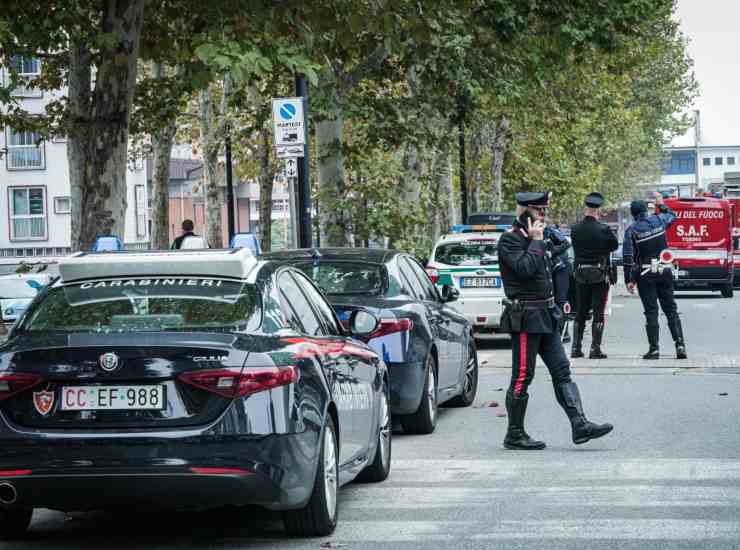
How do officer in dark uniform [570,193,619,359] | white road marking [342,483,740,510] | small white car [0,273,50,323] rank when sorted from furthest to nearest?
small white car [0,273,50,323] → officer in dark uniform [570,193,619,359] → white road marking [342,483,740,510]

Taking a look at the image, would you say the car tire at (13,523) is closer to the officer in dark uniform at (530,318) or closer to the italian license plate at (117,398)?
the italian license plate at (117,398)

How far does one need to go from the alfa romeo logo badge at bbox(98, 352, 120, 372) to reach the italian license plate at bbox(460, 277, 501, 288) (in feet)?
52.0

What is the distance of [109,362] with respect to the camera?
7.37 metres

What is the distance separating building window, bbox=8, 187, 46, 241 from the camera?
2552 inches

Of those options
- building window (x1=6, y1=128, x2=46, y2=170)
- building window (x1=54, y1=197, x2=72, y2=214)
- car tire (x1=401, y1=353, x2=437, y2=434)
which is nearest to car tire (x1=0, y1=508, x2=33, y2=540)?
car tire (x1=401, y1=353, x2=437, y2=434)

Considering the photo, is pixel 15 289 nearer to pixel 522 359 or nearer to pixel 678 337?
pixel 678 337

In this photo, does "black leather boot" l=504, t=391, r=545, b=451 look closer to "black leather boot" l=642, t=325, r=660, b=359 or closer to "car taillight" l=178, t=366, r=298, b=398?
"car taillight" l=178, t=366, r=298, b=398

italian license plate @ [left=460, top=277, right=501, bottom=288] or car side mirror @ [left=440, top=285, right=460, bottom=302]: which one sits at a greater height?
car side mirror @ [left=440, top=285, right=460, bottom=302]

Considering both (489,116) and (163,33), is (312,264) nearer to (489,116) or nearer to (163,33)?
(163,33)

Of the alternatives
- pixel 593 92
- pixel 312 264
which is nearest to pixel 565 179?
pixel 593 92

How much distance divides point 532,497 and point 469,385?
5794 mm

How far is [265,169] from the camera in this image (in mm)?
47594

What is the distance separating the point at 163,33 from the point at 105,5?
5.74 ft

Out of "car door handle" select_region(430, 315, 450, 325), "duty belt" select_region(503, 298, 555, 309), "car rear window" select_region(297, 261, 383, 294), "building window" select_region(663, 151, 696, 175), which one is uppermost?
"building window" select_region(663, 151, 696, 175)
